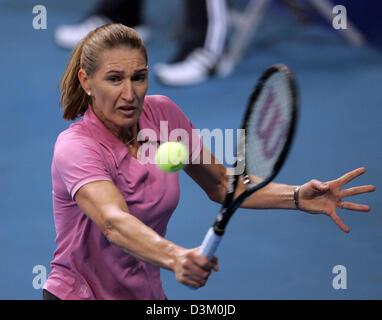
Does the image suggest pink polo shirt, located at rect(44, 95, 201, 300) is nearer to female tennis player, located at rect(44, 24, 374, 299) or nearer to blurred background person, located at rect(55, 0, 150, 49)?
female tennis player, located at rect(44, 24, 374, 299)

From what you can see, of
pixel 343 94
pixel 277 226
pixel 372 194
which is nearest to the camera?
pixel 277 226

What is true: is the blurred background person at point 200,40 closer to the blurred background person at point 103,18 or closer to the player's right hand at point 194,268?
the blurred background person at point 103,18

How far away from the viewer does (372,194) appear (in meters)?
4.86

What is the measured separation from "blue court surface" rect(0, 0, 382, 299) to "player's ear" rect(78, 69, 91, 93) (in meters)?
1.75

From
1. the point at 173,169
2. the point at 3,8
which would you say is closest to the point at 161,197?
the point at 173,169

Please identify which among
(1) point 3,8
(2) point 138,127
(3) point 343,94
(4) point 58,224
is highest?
(1) point 3,8

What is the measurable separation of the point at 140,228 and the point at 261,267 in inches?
82.8

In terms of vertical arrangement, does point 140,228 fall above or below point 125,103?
below

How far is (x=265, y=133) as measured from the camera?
93.7 inches

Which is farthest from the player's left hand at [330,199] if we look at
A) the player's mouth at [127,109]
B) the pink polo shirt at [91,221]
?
the player's mouth at [127,109]

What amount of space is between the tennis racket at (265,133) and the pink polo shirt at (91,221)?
0.24 metres

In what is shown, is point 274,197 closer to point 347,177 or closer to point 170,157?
point 347,177

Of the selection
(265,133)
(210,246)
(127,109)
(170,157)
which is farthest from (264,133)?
(210,246)
